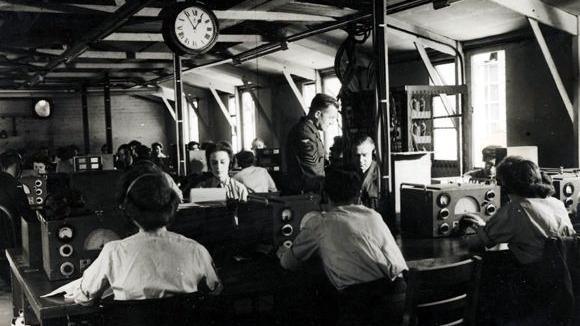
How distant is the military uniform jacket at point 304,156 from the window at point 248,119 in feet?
28.5

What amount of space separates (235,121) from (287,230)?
36.6ft

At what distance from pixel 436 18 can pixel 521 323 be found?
477 centimetres

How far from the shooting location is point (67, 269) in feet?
9.35

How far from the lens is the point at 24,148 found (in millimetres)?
15883

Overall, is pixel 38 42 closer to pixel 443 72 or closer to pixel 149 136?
pixel 443 72

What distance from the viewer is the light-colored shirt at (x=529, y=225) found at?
3.15 metres

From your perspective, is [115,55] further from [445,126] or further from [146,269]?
[146,269]

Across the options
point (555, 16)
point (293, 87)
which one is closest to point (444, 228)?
point (555, 16)

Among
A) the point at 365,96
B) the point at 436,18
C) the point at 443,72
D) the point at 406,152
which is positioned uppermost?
the point at 436,18

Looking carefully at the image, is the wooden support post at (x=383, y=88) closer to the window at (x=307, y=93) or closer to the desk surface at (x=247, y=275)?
the desk surface at (x=247, y=275)

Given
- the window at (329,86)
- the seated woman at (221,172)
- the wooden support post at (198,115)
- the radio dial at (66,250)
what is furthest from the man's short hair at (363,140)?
the wooden support post at (198,115)

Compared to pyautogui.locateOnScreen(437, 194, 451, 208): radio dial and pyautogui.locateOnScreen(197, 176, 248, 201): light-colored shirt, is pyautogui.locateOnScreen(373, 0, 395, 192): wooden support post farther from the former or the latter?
pyautogui.locateOnScreen(197, 176, 248, 201): light-colored shirt

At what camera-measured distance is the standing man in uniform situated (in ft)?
15.8

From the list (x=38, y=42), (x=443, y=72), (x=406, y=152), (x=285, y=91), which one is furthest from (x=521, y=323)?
(x=285, y=91)
